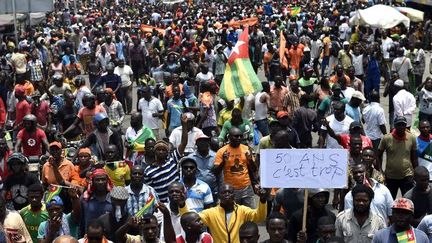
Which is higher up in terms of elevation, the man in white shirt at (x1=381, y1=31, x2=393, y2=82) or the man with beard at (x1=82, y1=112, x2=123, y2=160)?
the man with beard at (x1=82, y1=112, x2=123, y2=160)

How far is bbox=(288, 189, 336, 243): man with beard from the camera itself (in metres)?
6.69

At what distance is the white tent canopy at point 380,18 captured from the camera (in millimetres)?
22500

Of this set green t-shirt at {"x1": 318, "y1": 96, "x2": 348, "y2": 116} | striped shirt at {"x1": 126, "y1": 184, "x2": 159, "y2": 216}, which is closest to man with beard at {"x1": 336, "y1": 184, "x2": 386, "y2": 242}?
striped shirt at {"x1": 126, "y1": 184, "x2": 159, "y2": 216}

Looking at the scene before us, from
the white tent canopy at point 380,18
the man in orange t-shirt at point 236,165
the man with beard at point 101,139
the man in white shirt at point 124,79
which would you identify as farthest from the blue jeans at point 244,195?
the white tent canopy at point 380,18

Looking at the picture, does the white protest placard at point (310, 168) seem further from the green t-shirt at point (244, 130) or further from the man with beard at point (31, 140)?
the man with beard at point (31, 140)

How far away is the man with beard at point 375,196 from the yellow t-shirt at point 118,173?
2212mm

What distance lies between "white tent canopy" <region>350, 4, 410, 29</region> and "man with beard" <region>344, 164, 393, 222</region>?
51.4ft

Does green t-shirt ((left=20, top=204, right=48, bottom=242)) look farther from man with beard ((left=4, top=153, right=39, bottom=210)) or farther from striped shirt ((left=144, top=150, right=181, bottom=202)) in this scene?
striped shirt ((left=144, top=150, right=181, bottom=202))

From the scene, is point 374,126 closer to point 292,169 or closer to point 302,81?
point 302,81

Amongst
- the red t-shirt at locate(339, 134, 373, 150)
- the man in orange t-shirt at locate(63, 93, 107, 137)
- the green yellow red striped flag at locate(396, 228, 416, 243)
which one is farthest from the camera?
the man in orange t-shirt at locate(63, 93, 107, 137)

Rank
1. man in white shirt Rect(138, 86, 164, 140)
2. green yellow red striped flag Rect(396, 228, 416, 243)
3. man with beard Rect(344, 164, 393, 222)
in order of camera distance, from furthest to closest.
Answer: man in white shirt Rect(138, 86, 164, 140)
man with beard Rect(344, 164, 393, 222)
green yellow red striped flag Rect(396, 228, 416, 243)

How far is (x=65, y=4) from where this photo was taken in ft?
144

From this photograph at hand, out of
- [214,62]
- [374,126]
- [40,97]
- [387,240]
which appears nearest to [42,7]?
[214,62]

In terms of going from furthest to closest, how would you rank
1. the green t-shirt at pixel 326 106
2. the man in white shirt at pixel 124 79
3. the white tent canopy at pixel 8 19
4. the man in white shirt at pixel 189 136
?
1. the white tent canopy at pixel 8 19
2. the man in white shirt at pixel 124 79
3. the green t-shirt at pixel 326 106
4. the man in white shirt at pixel 189 136
